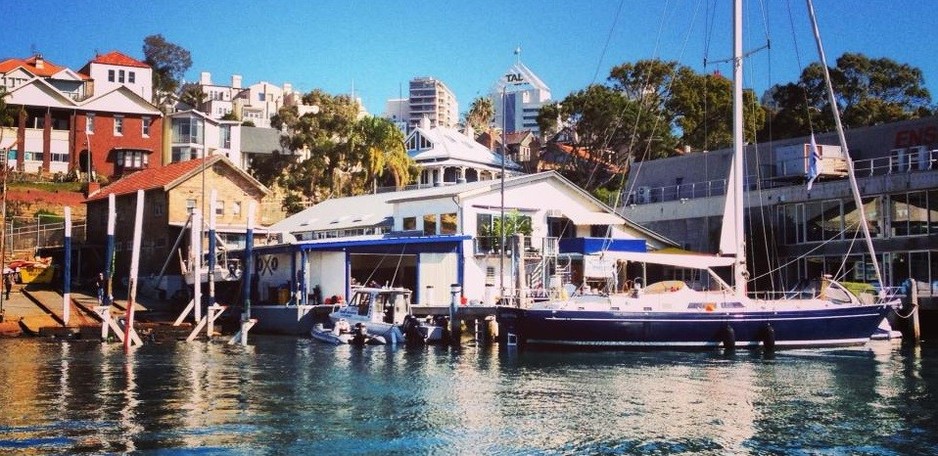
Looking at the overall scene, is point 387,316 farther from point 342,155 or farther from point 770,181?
point 342,155

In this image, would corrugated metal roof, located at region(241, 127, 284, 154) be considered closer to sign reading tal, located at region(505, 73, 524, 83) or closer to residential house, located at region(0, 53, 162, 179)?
residential house, located at region(0, 53, 162, 179)

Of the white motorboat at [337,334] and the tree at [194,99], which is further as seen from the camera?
the tree at [194,99]

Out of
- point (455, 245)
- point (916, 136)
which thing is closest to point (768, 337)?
point (455, 245)

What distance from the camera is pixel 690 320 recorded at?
41.3m

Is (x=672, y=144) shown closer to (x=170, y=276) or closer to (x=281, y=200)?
(x=281, y=200)

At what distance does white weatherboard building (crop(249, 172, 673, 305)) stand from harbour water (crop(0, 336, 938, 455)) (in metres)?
12.3

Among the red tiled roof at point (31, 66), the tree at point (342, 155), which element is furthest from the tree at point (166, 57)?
the tree at point (342, 155)

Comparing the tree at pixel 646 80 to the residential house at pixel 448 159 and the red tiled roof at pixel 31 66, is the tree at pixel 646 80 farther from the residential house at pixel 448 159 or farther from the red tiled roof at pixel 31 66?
the red tiled roof at pixel 31 66

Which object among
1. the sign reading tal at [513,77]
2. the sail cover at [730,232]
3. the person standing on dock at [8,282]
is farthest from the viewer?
the sign reading tal at [513,77]

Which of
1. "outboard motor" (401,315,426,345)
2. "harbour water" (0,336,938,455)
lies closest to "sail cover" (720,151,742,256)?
"harbour water" (0,336,938,455)

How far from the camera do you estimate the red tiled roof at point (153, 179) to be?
220 ft

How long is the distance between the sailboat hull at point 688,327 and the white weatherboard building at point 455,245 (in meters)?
7.37

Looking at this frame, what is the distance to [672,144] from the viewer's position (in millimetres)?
89750

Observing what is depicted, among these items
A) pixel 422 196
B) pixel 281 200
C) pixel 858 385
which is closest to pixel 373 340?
pixel 422 196
